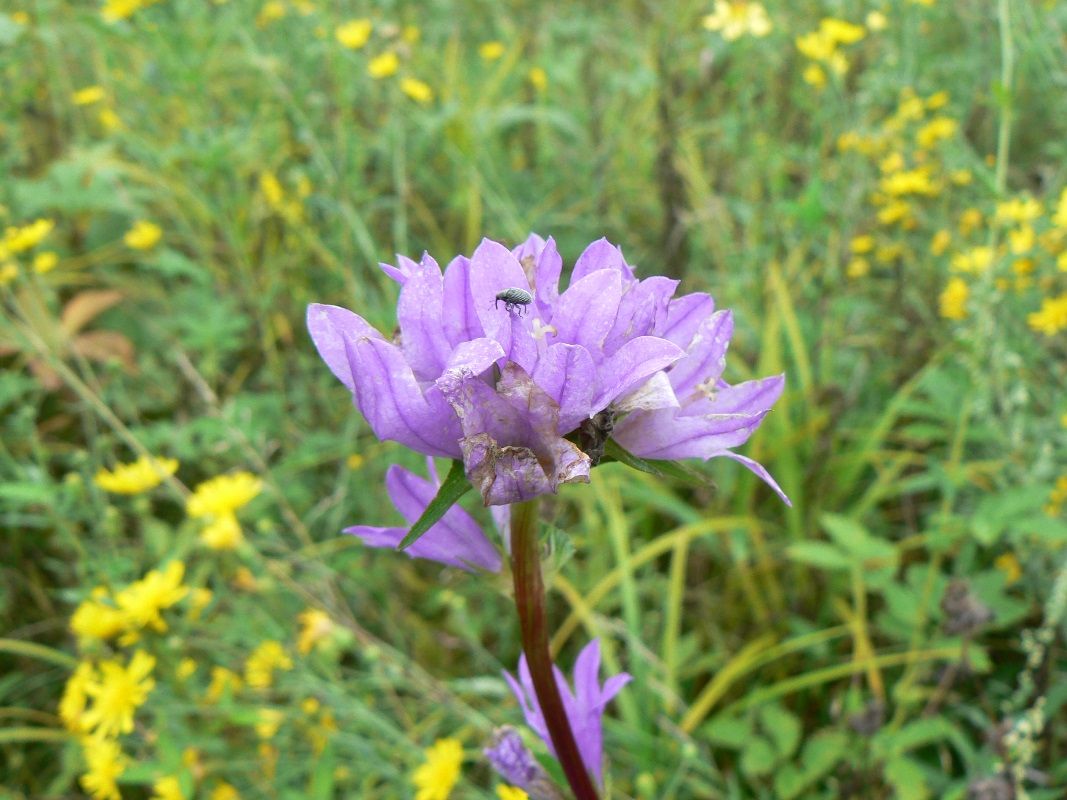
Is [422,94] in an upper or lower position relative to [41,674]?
upper

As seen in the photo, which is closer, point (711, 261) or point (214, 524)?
point (214, 524)

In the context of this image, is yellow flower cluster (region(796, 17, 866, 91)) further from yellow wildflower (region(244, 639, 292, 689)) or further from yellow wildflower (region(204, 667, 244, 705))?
yellow wildflower (region(204, 667, 244, 705))

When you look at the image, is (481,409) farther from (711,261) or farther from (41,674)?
(711,261)

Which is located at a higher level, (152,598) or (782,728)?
(152,598)

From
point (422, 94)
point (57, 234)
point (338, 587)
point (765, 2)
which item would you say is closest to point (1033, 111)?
point (765, 2)

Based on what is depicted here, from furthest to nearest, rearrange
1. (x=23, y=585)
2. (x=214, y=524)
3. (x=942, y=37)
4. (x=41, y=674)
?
1. (x=942, y=37)
2. (x=23, y=585)
3. (x=41, y=674)
4. (x=214, y=524)

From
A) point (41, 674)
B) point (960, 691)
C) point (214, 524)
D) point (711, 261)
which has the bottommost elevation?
point (41, 674)

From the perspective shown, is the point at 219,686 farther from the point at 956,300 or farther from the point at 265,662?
the point at 956,300

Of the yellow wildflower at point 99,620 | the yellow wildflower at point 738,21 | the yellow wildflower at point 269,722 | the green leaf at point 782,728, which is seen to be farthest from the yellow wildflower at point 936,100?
the yellow wildflower at point 99,620

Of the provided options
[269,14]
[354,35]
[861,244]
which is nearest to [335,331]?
[354,35]
